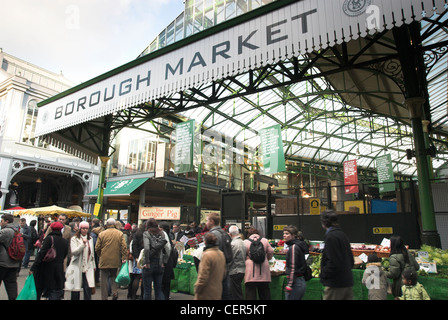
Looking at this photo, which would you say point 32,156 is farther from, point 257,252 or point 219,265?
point 219,265

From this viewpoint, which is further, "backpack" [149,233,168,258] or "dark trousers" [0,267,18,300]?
"backpack" [149,233,168,258]

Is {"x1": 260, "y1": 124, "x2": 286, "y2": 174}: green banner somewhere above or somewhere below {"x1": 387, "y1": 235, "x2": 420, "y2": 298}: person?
above

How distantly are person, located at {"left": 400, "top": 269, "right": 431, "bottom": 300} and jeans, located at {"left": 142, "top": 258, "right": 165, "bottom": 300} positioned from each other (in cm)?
433

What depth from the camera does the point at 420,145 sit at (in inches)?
279

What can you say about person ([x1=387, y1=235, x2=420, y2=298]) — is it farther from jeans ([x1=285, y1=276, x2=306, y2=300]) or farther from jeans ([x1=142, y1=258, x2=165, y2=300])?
jeans ([x1=142, y1=258, x2=165, y2=300])

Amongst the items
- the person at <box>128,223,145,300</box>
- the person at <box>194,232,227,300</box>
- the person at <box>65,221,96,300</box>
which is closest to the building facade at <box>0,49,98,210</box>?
the person at <box>128,223,145,300</box>

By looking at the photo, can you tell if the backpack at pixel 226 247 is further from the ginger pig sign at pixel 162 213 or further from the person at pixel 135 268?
the ginger pig sign at pixel 162 213

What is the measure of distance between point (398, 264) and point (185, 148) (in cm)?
952

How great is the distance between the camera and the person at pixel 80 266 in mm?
5852

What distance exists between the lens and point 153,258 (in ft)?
19.5

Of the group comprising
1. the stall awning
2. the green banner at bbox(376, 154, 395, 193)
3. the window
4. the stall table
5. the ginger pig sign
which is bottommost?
the stall table

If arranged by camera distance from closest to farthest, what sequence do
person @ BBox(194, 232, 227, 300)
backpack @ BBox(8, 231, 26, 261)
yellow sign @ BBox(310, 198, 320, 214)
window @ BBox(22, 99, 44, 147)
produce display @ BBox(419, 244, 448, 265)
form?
person @ BBox(194, 232, 227, 300)
backpack @ BBox(8, 231, 26, 261)
produce display @ BBox(419, 244, 448, 265)
yellow sign @ BBox(310, 198, 320, 214)
window @ BBox(22, 99, 44, 147)

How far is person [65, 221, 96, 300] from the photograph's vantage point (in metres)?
5.85
